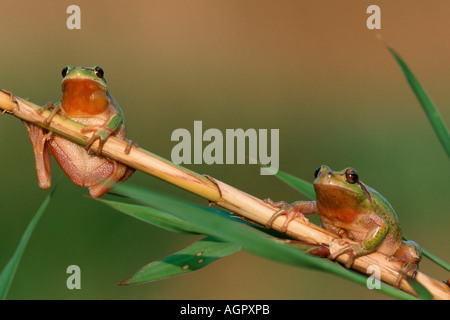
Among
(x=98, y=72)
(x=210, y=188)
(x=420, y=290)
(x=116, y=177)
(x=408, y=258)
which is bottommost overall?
(x=420, y=290)

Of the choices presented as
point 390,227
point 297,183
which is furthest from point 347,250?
point 390,227

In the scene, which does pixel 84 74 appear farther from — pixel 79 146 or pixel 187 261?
pixel 187 261

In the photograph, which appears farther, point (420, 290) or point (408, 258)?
point (408, 258)

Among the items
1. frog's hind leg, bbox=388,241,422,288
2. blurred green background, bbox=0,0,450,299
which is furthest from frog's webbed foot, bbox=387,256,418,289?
blurred green background, bbox=0,0,450,299

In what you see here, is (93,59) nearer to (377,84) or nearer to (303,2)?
(303,2)

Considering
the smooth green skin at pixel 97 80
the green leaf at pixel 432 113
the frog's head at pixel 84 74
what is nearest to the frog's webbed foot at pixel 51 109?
the smooth green skin at pixel 97 80

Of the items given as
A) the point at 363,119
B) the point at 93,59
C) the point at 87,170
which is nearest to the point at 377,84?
the point at 363,119

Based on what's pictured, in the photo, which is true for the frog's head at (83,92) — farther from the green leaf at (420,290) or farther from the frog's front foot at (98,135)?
the green leaf at (420,290)
